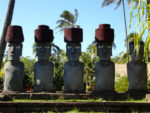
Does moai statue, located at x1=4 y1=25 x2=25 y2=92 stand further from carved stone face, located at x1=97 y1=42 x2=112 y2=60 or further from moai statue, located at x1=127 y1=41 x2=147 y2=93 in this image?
moai statue, located at x1=127 y1=41 x2=147 y2=93

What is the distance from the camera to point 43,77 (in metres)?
6.80

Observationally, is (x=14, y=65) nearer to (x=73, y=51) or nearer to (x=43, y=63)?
(x=43, y=63)

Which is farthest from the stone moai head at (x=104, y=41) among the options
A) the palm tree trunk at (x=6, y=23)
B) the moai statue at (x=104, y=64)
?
the palm tree trunk at (x=6, y=23)

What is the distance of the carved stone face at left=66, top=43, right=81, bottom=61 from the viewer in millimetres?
6781

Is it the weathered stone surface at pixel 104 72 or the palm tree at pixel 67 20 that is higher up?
the palm tree at pixel 67 20

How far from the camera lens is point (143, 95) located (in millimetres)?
6555

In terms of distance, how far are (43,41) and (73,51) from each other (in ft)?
3.01

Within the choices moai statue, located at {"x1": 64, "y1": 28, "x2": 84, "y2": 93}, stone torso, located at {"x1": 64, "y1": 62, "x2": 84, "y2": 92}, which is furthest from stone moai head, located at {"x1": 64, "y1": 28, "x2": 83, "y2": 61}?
stone torso, located at {"x1": 64, "y1": 62, "x2": 84, "y2": 92}

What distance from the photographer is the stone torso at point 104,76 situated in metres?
6.68

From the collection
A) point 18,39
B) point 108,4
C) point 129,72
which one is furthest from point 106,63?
point 108,4

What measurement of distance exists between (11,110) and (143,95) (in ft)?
12.9

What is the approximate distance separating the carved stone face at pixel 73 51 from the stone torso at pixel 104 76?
25.5 inches

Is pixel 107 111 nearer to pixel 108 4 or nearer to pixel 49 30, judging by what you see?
pixel 49 30

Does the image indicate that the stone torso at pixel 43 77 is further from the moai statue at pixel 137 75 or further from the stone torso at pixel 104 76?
the moai statue at pixel 137 75
